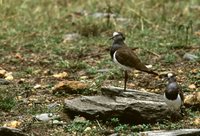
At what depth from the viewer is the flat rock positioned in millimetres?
6152

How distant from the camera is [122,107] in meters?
6.19

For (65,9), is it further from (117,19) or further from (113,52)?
(113,52)

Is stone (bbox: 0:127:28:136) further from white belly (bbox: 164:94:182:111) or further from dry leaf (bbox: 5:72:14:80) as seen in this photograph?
dry leaf (bbox: 5:72:14:80)

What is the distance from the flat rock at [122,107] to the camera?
6.15m

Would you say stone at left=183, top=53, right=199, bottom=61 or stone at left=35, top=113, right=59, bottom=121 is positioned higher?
stone at left=183, top=53, right=199, bottom=61

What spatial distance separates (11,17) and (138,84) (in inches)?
173

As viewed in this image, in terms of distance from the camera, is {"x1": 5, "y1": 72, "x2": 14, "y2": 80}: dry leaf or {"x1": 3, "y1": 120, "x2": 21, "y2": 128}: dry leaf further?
{"x1": 5, "y1": 72, "x2": 14, "y2": 80}: dry leaf

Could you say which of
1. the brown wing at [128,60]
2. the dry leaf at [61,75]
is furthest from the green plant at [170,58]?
the brown wing at [128,60]

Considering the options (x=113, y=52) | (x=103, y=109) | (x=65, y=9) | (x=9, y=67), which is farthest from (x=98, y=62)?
(x=65, y=9)

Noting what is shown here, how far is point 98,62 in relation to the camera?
9031 millimetres

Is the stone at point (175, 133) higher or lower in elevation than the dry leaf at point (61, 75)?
lower

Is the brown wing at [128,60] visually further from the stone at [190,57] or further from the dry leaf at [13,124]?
the stone at [190,57]

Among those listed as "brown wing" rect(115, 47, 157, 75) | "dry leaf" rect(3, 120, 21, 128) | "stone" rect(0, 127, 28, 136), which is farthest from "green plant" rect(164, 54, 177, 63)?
"stone" rect(0, 127, 28, 136)

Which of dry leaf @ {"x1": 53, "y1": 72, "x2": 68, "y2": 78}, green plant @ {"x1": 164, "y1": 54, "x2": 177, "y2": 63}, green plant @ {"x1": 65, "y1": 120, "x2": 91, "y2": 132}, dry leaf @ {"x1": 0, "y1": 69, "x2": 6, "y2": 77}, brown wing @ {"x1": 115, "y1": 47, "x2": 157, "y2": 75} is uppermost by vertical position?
brown wing @ {"x1": 115, "y1": 47, "x2": 157, "y2": 75}
